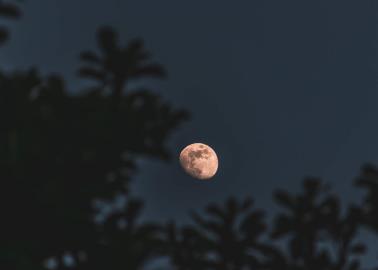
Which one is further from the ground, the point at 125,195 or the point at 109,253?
the point at 125,195

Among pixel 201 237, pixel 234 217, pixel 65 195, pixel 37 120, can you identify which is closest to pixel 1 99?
pixel 37 120

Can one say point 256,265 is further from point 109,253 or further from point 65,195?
point 65,195

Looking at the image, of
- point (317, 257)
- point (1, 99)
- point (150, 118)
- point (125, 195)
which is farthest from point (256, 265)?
point (1, 99)

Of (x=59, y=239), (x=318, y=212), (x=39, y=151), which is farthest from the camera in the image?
(x=318, y=212)

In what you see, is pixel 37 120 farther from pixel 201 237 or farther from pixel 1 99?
pixel 201 237

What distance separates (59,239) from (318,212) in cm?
766

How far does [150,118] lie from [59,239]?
3959 mm

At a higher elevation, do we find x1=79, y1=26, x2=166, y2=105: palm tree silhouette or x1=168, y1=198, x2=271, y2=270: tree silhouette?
x1=79, y1=26, x2=166, y2=105: palm tree silhouette

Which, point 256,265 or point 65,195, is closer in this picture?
point 65,195

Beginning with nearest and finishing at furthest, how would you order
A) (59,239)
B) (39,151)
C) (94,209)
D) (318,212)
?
(39,151), (59,239), (94,209), (318,212)

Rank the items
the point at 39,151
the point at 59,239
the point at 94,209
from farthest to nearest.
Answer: the point at 94,209
the point at 59,239
the point at 39,151

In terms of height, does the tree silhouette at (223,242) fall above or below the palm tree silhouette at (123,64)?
below

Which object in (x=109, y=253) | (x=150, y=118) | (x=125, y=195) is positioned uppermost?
(x=150, y=118)

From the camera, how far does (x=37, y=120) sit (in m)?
14.3
